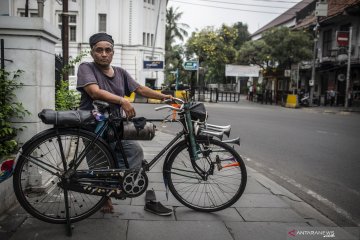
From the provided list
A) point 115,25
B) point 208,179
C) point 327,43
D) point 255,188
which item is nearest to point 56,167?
point 208,179

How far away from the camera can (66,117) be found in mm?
3451

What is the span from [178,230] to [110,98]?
1.36 metres

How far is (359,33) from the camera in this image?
28344mm

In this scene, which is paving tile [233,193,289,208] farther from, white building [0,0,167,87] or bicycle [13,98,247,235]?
white building [0,0,167,87]

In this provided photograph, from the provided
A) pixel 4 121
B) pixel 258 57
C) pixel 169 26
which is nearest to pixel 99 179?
pixel 4 121

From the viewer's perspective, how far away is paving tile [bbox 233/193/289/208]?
450 cm

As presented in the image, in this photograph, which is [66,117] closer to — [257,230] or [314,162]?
[257,230]

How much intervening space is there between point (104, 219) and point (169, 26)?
5579cm

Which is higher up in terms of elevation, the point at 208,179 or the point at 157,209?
the point at 208,179

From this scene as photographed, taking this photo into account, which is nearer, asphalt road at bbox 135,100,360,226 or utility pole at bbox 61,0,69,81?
asphalt road at bbox 135,100,360,226

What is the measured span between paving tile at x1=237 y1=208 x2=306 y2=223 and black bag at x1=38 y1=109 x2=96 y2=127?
73.5 inches

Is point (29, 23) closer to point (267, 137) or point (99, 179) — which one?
Result: point (99, 179)

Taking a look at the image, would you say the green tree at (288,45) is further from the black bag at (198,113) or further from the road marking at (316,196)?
the black bag at (198,113)

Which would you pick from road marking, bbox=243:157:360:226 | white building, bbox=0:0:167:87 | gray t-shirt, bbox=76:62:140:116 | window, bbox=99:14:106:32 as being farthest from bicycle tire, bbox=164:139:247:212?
window, bbox=99:14:106:32
